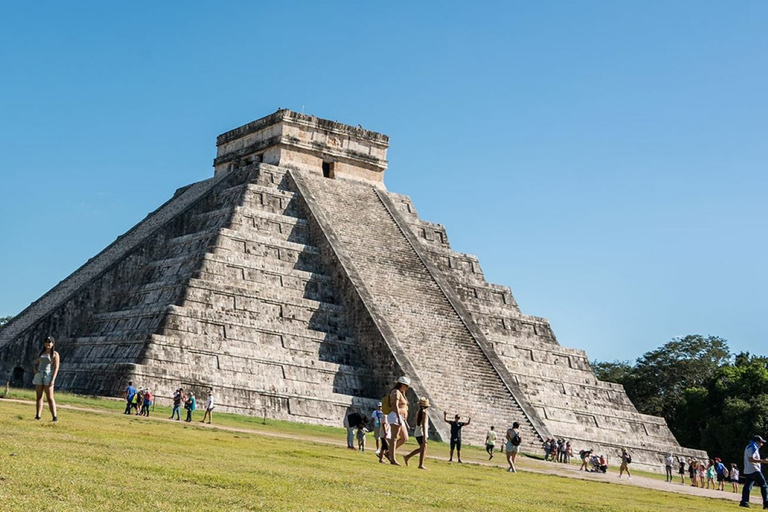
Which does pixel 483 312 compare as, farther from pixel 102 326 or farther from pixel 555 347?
pixel 102 326

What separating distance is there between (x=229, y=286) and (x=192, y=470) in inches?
776

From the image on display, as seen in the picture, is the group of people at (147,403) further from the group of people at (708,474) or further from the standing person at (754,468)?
the group of people at (708,474)

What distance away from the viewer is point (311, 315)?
31.1m

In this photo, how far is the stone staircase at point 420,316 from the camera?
2933cm

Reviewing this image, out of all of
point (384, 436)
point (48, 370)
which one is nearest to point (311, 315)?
point (384, 436)

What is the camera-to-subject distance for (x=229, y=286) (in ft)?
98.2

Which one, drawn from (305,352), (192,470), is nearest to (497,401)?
(305,352)

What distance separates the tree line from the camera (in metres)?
43.8

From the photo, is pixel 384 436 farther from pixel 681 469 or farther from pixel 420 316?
pixel 681 469

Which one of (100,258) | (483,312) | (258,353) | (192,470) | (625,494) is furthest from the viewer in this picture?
(100,258)

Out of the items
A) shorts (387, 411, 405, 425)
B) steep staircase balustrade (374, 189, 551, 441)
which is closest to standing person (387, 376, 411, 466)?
shorts (387, 411, 405, 425)

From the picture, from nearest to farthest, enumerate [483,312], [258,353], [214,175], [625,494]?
1. [625,494]
2. [258,353]
3. [483,312]
4. [214,175]

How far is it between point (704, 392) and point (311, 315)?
2568 cm

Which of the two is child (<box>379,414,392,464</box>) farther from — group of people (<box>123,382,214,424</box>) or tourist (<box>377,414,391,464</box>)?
group of people (<box>123,382,214,424</box>)
